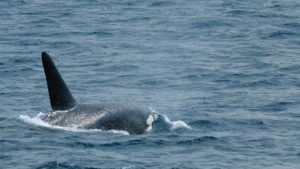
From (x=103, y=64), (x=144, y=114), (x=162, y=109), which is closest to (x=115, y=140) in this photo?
(x=144, y=114)

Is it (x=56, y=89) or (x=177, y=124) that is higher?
(x=56, y=89)

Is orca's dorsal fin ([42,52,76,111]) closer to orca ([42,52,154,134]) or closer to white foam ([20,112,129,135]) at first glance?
orca ([42,52,154,134])

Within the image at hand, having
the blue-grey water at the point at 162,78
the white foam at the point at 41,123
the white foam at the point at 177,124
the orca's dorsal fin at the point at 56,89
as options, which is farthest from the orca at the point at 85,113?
the white foam at the point at 177,124

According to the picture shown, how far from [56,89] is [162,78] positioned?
9841 millimetres

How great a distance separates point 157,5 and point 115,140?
34178 mm

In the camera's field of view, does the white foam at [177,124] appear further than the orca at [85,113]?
Yes

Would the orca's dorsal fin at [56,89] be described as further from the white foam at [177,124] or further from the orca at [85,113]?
the white foam at [177,124]

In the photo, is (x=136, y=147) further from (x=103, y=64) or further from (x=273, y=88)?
(x=103, y=64)

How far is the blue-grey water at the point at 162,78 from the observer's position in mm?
19688

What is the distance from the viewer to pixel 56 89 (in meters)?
22.1

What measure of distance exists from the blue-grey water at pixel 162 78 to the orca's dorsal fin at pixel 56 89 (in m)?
1.00

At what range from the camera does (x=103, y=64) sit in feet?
113

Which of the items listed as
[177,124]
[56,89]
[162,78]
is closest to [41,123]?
[56,89]

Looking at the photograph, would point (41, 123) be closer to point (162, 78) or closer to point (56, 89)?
point (56, 89)
